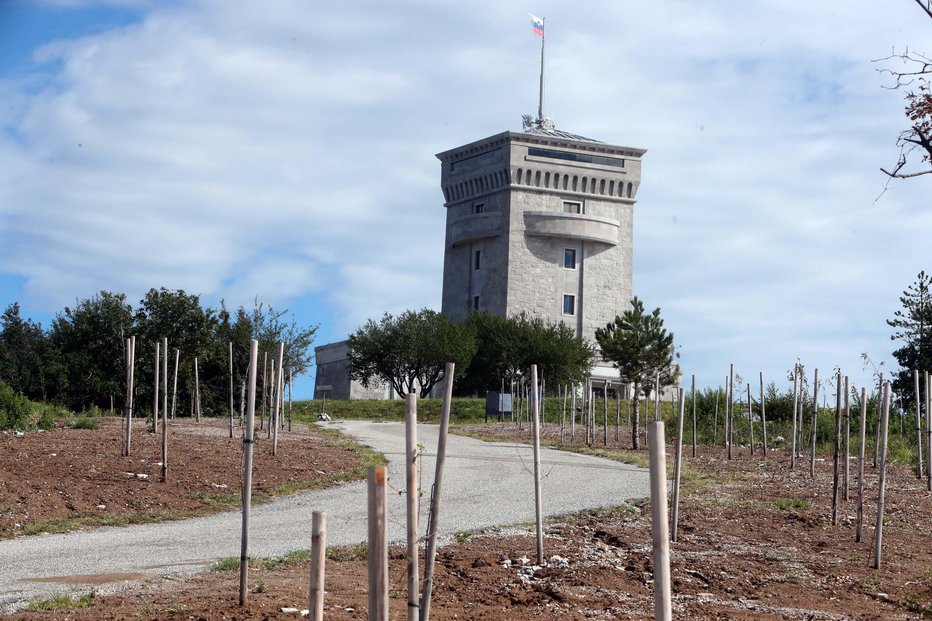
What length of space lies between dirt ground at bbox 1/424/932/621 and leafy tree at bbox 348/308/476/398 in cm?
5011

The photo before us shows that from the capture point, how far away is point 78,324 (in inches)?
2000

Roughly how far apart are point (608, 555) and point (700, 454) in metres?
17.9

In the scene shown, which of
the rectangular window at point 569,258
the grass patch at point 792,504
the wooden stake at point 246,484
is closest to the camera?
the wooden stake at point 246,484

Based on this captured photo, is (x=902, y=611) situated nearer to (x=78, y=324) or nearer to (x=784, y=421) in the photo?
(x=784, y=421)

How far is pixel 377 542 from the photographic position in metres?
5.76

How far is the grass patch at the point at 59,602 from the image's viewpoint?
8.67 meters

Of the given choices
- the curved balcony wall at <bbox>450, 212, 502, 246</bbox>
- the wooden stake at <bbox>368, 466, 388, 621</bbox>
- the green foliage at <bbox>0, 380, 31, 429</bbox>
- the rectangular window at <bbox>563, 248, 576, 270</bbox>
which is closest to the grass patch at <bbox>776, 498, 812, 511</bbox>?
the wooden stake at <bbox>368, 466, 388, 621</bbox>

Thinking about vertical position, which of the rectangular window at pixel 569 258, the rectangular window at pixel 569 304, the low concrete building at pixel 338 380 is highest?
the rectangular window at pixel 569 258

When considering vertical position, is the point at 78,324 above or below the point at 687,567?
above

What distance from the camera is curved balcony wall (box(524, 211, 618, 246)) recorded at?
257 ft

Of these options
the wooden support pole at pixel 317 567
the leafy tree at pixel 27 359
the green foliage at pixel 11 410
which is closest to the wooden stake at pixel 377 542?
the wooden support pole at pixel 317 567

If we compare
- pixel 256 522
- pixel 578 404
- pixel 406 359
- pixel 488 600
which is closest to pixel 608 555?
pixel 488 600

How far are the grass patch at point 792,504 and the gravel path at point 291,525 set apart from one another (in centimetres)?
238

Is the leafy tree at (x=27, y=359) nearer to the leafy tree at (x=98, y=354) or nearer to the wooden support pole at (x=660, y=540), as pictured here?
the leafy tree at (x=98, y=354)
